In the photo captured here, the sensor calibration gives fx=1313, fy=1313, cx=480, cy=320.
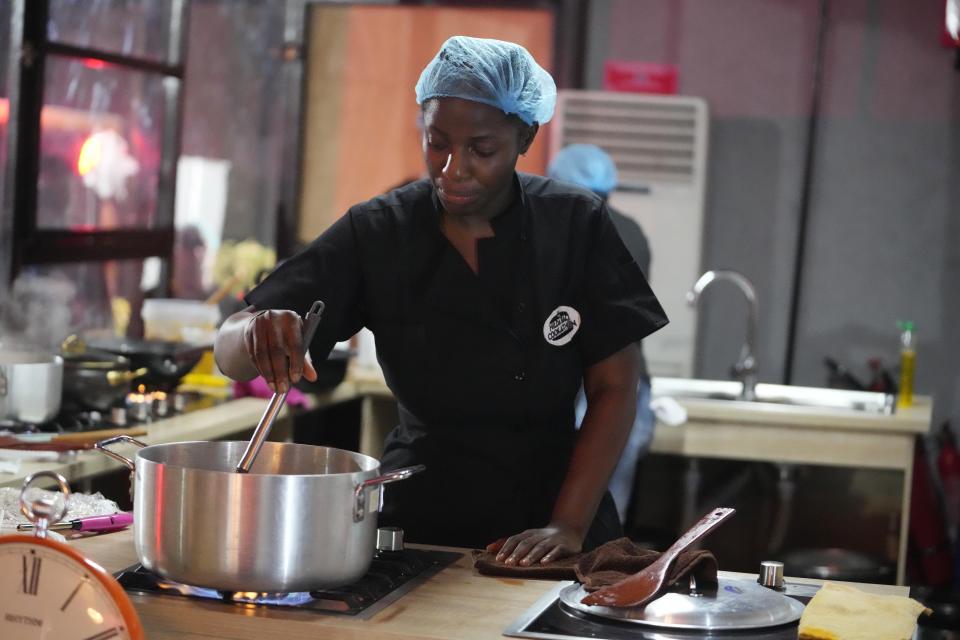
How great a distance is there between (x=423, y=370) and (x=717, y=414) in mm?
2446

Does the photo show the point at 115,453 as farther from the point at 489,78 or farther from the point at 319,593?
the point at 489,78

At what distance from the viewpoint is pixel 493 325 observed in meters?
2.12

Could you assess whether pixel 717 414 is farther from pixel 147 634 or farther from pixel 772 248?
pixel 147 634

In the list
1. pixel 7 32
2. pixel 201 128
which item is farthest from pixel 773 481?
pixel 7 32

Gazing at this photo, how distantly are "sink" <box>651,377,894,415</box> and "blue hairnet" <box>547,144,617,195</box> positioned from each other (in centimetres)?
83

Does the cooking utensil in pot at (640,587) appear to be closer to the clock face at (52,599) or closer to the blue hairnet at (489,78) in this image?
the clock face at (52,599)

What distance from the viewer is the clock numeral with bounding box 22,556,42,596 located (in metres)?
1.33

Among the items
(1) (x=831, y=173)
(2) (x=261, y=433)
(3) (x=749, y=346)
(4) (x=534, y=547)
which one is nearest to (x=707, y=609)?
(4) (x=534, y=547)

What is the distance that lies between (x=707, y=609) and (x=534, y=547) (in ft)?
1.10

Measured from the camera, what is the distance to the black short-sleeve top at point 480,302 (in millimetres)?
2125

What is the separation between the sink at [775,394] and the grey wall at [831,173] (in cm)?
41

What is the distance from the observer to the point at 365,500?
4.99ft

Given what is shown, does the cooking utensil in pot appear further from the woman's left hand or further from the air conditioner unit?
the air conditioner unit

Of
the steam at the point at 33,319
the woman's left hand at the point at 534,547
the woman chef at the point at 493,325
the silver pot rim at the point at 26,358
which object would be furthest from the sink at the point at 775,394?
the woman's left hand at the point at 534,547
